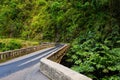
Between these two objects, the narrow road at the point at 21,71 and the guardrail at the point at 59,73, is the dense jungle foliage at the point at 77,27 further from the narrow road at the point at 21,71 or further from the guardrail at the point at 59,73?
the narrow road at the point at 21,71

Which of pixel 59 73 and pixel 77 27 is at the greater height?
pixel 59 73

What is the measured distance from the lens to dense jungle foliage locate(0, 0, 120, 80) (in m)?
15.2

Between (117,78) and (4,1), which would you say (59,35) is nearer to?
(4,1)

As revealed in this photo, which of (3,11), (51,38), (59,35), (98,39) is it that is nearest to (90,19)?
(98,39)

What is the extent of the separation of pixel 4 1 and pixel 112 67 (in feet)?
256

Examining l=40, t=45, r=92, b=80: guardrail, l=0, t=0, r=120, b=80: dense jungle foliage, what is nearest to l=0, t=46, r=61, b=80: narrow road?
l=40, t=45, r=92, b=80: guardrail

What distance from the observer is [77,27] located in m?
44.7

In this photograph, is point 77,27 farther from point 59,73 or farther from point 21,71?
point 59,73

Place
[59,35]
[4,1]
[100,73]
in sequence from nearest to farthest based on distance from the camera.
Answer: [100,73], [59,35], [4,1]

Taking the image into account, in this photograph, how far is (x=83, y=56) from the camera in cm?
1867

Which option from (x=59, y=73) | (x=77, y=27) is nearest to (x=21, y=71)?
(x=59, y=73)

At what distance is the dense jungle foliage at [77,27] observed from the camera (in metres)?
15.2

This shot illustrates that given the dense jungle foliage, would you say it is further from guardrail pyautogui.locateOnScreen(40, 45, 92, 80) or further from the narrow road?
the narrow road

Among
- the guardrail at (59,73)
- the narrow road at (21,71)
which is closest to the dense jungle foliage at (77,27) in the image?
the guardrail at (59,73)
